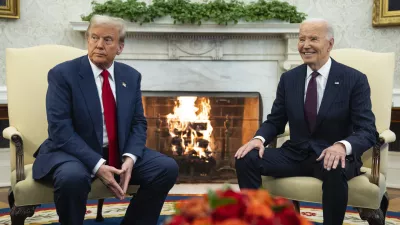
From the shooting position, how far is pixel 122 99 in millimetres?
3025

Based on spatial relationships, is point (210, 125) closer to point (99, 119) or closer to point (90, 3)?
point (90, 3)

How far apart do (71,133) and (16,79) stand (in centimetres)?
71

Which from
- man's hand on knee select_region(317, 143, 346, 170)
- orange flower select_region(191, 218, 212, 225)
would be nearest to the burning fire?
man's hand on knee select_region(317, 143, 346, 170)

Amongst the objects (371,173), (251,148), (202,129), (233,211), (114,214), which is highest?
(233,211)

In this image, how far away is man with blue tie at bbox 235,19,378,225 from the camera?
9.84ft

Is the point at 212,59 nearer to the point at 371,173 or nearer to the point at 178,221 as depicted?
the point at 371,173

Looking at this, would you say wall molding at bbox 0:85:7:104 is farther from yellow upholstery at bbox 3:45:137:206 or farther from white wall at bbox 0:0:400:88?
yellow upholstery at bbox 3:45:137:206

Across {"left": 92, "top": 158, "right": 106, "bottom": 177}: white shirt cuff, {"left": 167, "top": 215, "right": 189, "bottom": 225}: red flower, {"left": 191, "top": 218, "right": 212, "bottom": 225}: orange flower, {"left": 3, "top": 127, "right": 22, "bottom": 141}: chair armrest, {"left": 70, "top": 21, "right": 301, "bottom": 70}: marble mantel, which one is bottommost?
{"left": 92, "top": 158, "right": 106, "bottom": 177}: white shirt cuff

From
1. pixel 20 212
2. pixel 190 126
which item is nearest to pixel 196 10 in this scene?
pixel 190 126

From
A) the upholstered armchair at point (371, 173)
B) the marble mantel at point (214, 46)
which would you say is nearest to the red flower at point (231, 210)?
the upholstered armchair at point (371, 173)

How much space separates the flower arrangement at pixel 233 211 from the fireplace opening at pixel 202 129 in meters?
3.94

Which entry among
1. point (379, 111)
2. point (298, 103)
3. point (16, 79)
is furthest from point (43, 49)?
point (379, 111)

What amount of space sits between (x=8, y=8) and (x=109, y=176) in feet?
9.86

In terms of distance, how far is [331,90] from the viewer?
10.2ft
